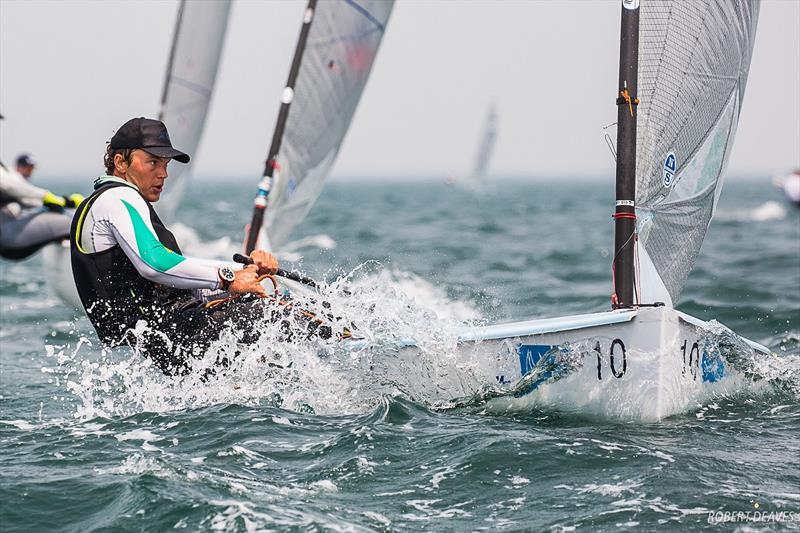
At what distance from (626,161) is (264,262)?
6.01 ft

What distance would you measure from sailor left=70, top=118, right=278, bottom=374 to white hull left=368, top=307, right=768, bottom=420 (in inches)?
38.4

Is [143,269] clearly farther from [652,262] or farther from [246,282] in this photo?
[652,262]

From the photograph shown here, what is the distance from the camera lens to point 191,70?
1275 centimetres

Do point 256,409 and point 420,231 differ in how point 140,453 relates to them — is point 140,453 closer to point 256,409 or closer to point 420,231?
point 256,409

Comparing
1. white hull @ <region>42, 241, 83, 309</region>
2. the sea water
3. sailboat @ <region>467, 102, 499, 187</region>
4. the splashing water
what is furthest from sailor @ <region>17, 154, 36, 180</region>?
sailboat @ <region>467, 102, 499, 187</region>

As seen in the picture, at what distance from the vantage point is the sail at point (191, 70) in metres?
12.5

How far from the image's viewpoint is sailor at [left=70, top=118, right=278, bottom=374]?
15.0 feet

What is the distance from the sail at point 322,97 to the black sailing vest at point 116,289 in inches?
196

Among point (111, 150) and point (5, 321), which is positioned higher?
point (111, 150)

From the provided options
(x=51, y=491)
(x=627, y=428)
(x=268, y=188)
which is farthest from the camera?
(x=268, y=188)

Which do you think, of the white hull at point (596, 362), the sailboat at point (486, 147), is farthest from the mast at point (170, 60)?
the sailboat at point (486, 147)

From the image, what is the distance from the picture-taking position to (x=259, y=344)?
4.98 metres

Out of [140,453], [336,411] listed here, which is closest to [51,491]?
[140,453]

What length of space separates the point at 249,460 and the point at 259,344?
75cm
